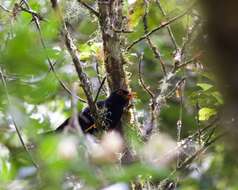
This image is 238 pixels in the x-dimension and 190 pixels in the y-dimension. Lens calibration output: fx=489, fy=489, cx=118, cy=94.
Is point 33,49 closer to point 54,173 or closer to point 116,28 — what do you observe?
point 54,173

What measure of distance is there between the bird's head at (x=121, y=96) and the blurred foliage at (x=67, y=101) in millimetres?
169

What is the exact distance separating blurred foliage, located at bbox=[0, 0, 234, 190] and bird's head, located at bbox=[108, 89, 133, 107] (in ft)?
0.55

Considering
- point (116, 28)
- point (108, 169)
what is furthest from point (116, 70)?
point (108, 169)

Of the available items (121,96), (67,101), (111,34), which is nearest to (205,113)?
(121,96)

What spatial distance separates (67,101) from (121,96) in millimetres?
1812

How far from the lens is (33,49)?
3.27ft

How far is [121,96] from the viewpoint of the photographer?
12.6 ft

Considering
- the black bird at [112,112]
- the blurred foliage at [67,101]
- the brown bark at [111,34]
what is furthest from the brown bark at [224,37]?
the black bird at [112,112]

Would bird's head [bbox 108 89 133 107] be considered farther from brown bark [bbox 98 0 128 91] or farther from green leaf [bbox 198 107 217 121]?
green leaf [bbox 198 107 217 121]

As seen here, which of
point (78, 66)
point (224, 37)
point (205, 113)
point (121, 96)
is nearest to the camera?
point (224, 37)

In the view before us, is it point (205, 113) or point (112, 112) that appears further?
point (112, 112)

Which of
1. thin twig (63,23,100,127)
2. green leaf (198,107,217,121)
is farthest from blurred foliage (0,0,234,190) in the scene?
thin twig (63,23,100,127)

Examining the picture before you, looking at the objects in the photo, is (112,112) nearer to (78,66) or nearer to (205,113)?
(205,113)

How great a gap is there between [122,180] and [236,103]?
532 mm
